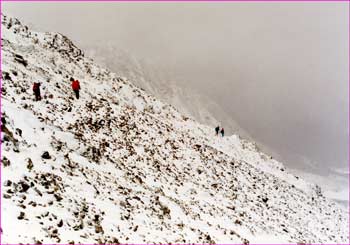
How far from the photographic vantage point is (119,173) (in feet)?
92.7

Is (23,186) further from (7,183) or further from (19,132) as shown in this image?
(19,132)

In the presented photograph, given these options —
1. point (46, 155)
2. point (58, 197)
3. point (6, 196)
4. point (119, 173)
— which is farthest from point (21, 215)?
point (119, 173)

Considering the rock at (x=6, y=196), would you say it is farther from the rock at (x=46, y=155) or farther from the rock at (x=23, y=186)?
the rock at (x=46, y=155)

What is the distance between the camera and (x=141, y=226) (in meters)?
21.5

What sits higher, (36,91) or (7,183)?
(36,91)

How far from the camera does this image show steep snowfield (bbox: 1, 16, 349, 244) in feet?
62.3

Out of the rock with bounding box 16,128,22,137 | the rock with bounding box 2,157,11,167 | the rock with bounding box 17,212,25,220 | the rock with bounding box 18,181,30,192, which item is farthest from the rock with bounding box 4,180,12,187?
the rock with bounding box 16,128,22,137

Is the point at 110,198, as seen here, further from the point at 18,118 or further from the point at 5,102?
the point at 5,102

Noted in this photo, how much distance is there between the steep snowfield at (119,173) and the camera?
18984mm

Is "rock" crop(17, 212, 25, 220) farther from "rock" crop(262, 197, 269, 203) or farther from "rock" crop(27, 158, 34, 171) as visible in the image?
"rock" crop(262, 197, 269, 203)

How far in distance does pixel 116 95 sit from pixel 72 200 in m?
27.9

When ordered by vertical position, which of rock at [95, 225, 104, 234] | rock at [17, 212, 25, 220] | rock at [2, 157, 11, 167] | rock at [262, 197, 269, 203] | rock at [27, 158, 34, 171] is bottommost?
rock at [17, 212, 25, 220]

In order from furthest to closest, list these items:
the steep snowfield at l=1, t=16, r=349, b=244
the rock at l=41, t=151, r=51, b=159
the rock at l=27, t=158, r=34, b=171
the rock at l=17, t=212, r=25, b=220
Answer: the rock at l=41, t=151, r=51, b=159
the rock at l=27, t=158, r=34, b=171
the steep snowfield at l=1, t=16, r=349, b=244
the rock at l=17, t=212, r=25, b=220

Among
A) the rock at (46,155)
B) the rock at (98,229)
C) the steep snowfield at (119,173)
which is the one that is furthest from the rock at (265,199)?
the rock at (98,229)
